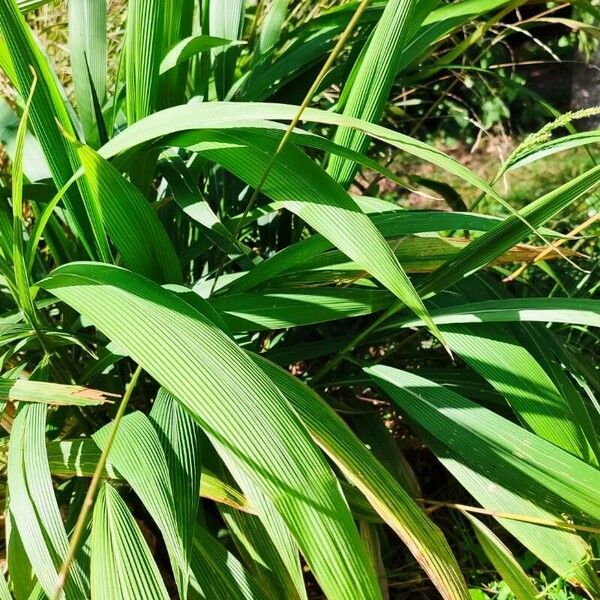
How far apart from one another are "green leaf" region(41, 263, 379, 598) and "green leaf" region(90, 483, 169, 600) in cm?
20

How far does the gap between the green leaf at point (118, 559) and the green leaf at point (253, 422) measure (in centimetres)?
20

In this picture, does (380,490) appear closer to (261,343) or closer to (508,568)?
(508,568)

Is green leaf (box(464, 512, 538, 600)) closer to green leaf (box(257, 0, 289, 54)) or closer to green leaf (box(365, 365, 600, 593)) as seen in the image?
green leaf (box(365, 365, 600, 593))

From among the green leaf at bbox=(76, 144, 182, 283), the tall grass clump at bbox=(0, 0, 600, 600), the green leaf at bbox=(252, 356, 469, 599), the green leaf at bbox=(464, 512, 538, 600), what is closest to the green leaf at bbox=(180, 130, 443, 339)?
the tall grass clump at bbox=(0, 0, 600, 600)

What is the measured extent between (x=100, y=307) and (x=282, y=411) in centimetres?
24

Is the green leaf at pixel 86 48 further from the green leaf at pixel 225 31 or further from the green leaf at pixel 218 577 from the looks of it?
the green leaf at pixel 218 577

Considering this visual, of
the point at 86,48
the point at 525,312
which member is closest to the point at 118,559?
the point at 525,312

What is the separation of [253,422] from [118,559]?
0.25 metres

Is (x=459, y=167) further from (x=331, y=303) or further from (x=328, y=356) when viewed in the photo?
(x=328, y=356)

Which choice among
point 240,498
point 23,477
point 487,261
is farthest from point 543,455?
point 23,477

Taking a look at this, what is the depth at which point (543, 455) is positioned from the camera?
1068 millimetres

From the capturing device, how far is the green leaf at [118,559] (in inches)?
33.6

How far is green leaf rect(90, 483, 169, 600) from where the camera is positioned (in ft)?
2.80

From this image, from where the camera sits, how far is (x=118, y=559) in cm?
88
